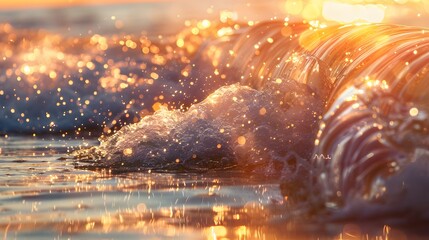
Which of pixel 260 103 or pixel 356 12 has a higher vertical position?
pixel 356 12

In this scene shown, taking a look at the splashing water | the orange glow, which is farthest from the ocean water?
the orange glow

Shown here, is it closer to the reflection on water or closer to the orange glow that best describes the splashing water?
the reflection on water

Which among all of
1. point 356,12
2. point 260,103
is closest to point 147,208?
point 260,103

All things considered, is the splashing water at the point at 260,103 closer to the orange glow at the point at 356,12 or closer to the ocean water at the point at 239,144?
the ocean water at the point at 239,144

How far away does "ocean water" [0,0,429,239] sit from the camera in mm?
4652

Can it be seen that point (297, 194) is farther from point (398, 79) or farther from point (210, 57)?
point (210, 57)

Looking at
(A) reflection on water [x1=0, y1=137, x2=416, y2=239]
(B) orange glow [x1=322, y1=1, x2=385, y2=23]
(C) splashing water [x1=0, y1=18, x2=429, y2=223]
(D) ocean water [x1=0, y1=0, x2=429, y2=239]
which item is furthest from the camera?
(B) orange glow [x1=322, y1=1, x2=385, y2=23]

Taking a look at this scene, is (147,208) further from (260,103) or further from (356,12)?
(356,12)

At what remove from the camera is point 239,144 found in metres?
7.05

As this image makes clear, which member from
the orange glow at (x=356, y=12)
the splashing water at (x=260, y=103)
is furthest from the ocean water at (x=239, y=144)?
the orange glow at (x=356, y=12)

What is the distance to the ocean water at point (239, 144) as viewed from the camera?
465 cm

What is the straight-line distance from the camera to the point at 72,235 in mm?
4434

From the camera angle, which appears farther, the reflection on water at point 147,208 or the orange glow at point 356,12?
the orange glow at point 356,12

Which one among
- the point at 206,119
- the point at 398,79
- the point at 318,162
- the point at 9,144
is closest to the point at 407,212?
the point at 318,162
